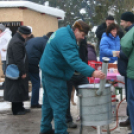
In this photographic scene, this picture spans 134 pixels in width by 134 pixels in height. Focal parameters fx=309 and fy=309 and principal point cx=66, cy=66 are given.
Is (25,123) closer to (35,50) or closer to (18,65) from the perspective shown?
(18,65)

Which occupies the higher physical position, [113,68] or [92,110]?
[113,68]

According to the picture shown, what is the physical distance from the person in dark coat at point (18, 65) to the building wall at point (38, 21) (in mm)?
4834

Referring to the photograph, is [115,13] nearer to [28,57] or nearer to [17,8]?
[17,8]

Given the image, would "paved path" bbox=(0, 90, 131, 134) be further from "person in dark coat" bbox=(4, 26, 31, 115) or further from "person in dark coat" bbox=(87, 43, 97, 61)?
"person in dark coat" bbox=(87, 43, 97, 61)

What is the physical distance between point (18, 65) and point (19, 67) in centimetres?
5

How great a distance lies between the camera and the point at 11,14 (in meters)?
10.7

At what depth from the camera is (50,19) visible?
468 inches

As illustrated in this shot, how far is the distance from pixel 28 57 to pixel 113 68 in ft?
5.98

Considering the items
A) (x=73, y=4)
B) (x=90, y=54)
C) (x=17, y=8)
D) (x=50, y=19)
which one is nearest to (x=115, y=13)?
(x=50, y=19)

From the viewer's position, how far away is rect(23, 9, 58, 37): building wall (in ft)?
35.8

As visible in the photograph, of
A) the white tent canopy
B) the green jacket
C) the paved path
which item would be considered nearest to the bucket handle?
the green jacket

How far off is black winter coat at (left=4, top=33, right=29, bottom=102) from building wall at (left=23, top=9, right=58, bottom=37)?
16.1ft

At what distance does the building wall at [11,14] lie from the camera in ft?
34.9

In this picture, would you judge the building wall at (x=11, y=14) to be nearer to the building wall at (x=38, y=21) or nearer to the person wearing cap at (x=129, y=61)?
the building wall at (x=38, y=21)
